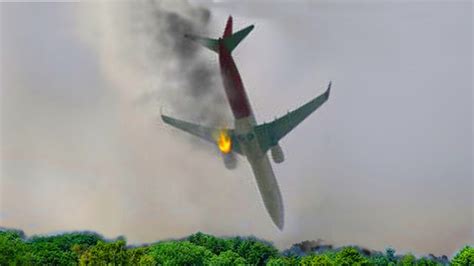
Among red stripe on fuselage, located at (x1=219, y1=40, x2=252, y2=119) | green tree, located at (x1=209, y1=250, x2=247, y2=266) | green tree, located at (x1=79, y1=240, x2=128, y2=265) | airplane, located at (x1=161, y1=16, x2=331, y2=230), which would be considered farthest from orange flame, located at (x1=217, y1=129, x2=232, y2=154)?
→ green tree, located at (x1=79, y1=240, x2=128, y2=265)

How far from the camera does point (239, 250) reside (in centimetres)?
8319

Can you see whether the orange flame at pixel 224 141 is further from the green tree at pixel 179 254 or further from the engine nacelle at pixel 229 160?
the green tree at pixel 179 254

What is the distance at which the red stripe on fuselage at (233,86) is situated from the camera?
58.6m

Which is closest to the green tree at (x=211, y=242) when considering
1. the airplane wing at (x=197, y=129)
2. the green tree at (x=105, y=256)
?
the airplane wing at (x=197, y=129)

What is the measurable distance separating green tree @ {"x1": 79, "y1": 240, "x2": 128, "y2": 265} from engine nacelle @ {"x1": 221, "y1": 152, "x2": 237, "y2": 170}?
2189 centimetres

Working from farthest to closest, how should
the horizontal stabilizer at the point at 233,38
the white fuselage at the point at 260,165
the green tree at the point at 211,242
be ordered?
the green tree at the point at 211,242
the white fuselage at the point at 260,165
the horizontal stabilizer at the point at 233,38

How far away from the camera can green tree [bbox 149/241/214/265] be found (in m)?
70.0

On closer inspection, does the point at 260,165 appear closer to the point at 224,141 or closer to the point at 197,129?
the point at 224,141

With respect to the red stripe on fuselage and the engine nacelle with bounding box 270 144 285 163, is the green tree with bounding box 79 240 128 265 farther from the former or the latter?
the engine nacelle with bounding box 270 144 285 163

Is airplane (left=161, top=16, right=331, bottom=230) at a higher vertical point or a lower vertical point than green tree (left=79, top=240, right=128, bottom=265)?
higher

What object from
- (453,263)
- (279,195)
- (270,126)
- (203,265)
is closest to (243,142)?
(270,126)

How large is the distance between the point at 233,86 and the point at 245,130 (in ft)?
15.5

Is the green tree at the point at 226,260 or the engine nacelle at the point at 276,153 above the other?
the engine nacelle at the point at 276,153

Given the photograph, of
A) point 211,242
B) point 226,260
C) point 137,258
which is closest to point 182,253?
point 226,260
